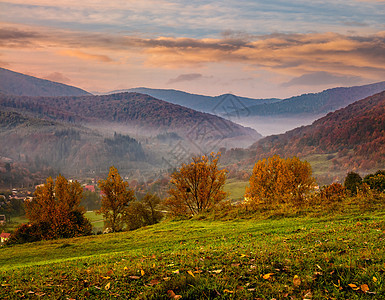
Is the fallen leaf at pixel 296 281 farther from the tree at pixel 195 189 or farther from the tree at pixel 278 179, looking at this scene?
the tree at pixel 278 179

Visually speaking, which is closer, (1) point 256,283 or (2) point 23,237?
(1) point 256,283

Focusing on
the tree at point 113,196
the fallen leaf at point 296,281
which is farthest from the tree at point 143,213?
the fallen leaf at point 296,281

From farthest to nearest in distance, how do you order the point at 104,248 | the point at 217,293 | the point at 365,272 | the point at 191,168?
the point at 191,168 < the point at 104,248 < the point at 365,272 < the point at 217,293

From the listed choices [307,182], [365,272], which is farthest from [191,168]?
[365,272]

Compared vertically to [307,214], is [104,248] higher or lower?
lower

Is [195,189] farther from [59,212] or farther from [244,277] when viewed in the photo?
[244,277]

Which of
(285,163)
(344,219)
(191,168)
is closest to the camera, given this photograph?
(344,219)

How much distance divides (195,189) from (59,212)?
19.5 metres

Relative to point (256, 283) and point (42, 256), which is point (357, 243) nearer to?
point (256, 283)

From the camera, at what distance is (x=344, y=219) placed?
1842 cm

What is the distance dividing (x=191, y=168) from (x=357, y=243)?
37.6 meters

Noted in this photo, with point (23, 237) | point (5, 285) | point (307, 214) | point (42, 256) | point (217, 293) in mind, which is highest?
point (217, 293)

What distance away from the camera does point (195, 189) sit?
1805 inches

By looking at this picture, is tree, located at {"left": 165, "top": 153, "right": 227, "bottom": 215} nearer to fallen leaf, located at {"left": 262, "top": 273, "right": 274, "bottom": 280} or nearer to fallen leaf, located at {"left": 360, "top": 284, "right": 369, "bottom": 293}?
fallen leaf, located at {"left": 262, "top": 273, "right": 274, "bottom": 280}
